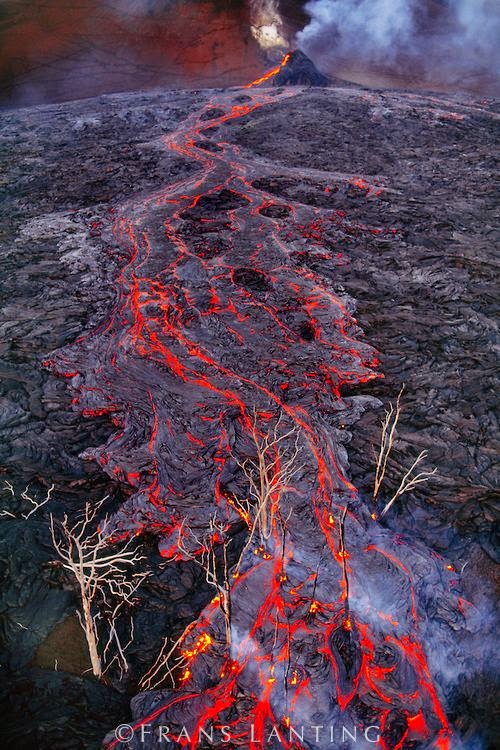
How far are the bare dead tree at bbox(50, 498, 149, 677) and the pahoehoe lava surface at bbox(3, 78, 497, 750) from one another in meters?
0.35

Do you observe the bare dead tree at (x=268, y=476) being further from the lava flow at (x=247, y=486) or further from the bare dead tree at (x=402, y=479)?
the bare dead tree at (x=402, y=479)

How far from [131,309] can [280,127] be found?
11.4 metres

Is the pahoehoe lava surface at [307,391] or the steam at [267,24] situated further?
the steam at [267,24]

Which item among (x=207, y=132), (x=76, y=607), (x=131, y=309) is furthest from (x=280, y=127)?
(x=76, y=607)

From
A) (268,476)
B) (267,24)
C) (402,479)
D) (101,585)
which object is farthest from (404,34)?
(101,585)

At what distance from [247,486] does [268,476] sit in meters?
0.28

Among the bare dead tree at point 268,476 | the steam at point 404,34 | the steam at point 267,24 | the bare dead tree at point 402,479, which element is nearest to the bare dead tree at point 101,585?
the bare dead tree at point 268,476

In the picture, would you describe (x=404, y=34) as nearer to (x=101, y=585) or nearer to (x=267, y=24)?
(x=267, y=24)

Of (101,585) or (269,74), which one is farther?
(269,74)

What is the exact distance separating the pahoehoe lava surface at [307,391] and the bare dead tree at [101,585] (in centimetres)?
35

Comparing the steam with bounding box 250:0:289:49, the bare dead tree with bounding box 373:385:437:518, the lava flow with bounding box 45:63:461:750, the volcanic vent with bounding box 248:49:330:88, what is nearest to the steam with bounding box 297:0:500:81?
the steam with bounding box 250:0:289:49

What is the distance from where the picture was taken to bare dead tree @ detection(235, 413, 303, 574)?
4637mm

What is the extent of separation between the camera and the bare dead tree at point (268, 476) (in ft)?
15.2

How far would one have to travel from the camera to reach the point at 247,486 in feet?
17.8
